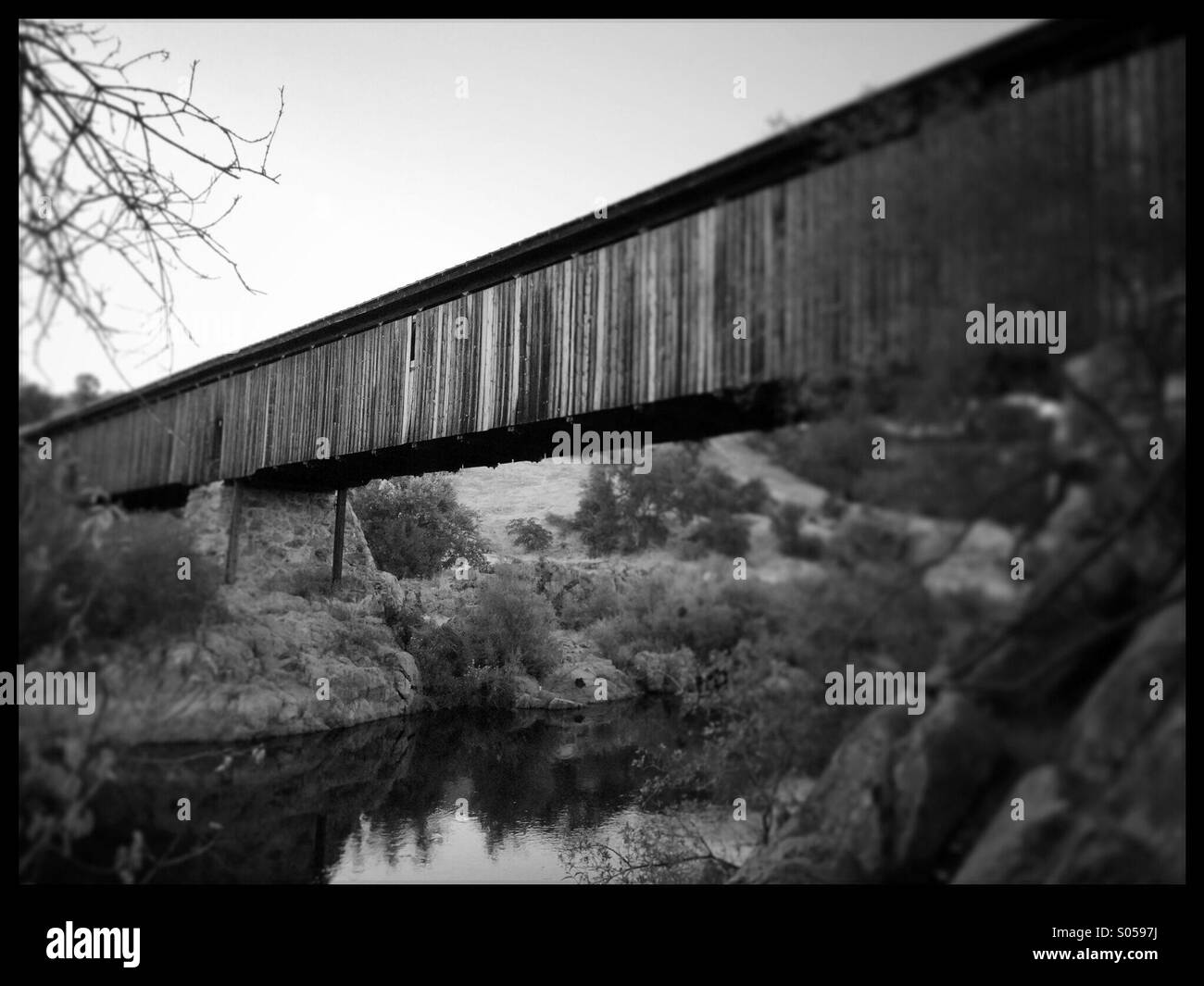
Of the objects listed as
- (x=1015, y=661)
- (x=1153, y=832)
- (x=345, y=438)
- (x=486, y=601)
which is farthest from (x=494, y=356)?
(x=486, y=601)

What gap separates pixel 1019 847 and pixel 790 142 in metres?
5.40

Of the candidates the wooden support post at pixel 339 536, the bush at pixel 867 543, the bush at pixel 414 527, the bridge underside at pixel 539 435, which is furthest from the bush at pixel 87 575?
the bush at pixel 414 527

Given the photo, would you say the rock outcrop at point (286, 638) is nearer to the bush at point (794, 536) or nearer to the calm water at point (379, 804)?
the calm water at point (379, 804)

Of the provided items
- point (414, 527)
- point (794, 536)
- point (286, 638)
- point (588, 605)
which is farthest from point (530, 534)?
point (794, 536)

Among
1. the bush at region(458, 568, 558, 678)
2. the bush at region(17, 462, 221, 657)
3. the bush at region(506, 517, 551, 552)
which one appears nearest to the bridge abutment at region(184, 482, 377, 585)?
the bush at region(458, 568, 558, 678)

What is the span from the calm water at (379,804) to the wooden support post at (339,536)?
2970mm

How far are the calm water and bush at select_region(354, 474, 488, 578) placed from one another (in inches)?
444

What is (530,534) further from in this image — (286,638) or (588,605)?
(286,638)

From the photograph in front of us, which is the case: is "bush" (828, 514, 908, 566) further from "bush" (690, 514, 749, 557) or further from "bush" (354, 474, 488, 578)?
"bush" (354, 474, 488, 578)

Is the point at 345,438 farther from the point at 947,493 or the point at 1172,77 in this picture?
the point at 1172,77

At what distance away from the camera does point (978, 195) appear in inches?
215

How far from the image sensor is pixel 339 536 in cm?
1659

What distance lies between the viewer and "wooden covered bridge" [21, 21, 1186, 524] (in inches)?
214

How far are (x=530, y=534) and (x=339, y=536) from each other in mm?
14388
